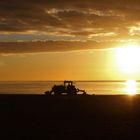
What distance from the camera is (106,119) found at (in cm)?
2123

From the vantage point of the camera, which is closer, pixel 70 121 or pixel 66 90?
pixel 70 121

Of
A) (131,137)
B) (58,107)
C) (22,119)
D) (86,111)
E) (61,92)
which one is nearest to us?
(131,137)

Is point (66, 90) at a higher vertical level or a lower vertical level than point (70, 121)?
higher

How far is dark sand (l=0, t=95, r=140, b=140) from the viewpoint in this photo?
54.7ft

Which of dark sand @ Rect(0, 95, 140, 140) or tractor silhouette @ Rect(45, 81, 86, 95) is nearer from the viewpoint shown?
dark sand @ Rect(0, 95, 140, 140)

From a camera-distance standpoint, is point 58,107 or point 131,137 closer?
point 131,137

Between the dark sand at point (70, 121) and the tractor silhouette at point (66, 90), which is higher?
the tractor silhouette at point (66, 90)

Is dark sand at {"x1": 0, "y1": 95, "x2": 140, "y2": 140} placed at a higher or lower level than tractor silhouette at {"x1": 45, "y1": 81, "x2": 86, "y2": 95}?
lower

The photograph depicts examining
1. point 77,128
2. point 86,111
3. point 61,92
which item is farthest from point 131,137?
point 61,92

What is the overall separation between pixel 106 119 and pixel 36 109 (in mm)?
5141

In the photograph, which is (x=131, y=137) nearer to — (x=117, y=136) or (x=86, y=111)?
(x=117, y=136)

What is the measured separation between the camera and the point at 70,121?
20406 mm

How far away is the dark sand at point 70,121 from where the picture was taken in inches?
656

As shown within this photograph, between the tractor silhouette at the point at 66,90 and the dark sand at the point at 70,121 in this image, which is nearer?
the dark sand at the point at 70,121
